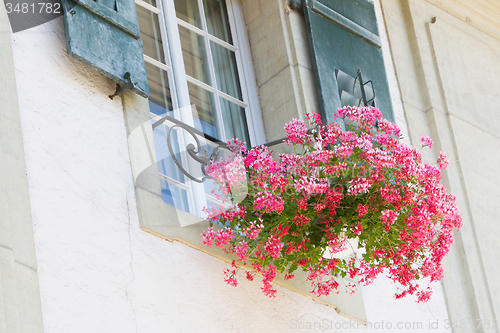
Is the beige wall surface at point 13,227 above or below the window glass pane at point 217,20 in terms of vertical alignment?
below

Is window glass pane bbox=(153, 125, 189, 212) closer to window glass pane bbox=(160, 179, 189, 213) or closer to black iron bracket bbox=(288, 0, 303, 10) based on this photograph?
window glass pane bbox=(160, 179, 189, 213)

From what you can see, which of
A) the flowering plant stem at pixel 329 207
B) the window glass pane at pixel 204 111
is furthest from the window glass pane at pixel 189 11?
the flowering plant stem at pixel 329 207

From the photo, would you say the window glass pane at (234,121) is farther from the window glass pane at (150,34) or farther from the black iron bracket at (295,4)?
the black iron bracket at (295,4)

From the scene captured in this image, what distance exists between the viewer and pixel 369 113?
409 centimetres

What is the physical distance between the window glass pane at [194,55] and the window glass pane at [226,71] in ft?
0.28

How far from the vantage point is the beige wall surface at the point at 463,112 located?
520 cm

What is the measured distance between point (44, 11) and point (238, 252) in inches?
58.3

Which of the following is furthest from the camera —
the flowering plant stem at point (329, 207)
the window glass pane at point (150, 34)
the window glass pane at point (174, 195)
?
the window glass pane at point (150, 34)

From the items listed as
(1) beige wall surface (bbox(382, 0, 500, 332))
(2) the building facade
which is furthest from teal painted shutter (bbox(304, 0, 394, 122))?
(1) beige wall surface (bbox(382, 0, 500, 332))

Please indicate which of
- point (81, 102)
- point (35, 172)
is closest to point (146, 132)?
point (81, 102)

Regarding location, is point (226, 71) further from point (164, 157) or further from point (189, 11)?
point (164, 157)

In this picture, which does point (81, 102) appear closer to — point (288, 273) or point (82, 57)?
point (82, 57)

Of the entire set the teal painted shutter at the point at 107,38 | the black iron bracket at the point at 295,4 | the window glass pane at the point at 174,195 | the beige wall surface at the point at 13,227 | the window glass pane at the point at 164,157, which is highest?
the black iron bracket at the point at 295,4

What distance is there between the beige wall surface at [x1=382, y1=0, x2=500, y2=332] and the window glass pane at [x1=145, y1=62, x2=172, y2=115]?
1869mm
